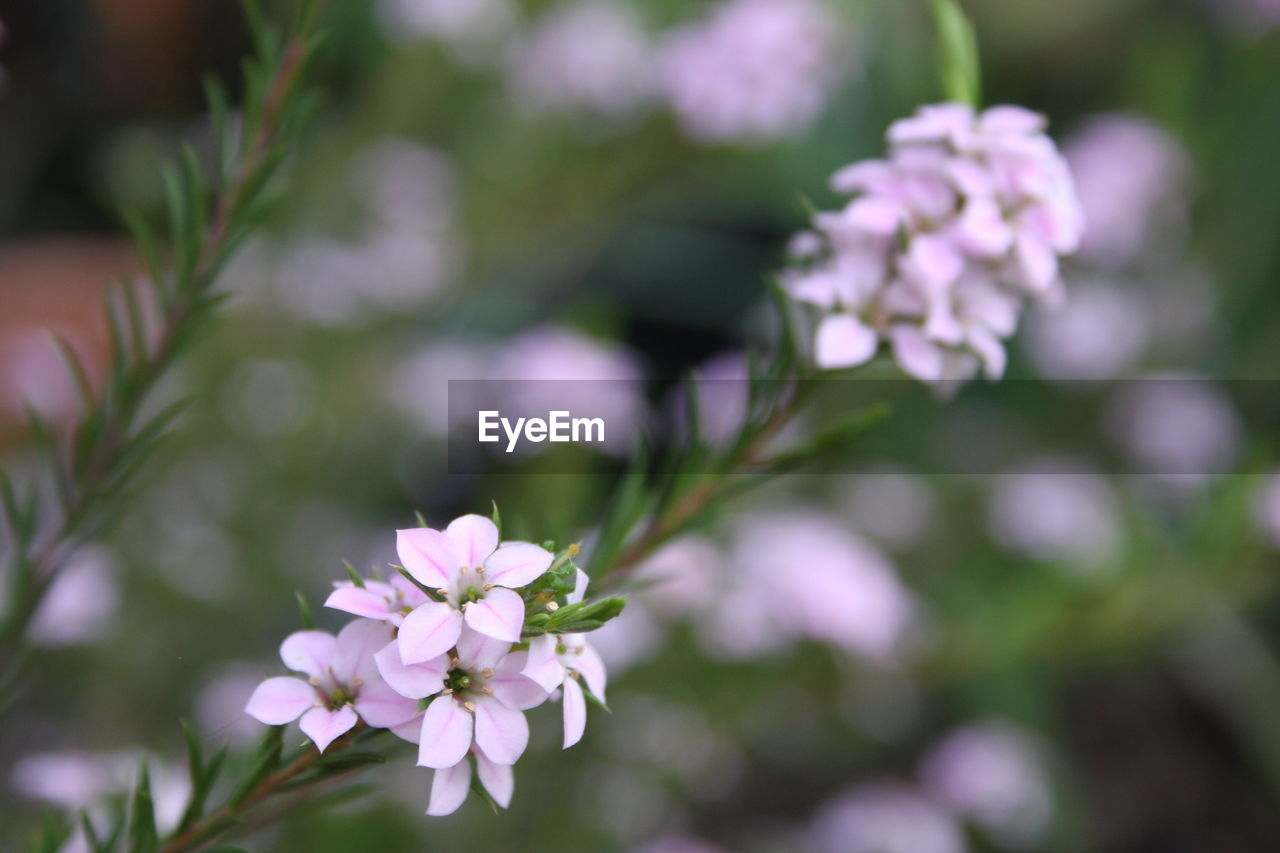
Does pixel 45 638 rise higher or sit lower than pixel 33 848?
lower

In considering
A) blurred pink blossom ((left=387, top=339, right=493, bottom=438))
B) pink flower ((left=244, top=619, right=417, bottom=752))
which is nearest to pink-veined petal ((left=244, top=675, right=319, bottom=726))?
pink flower ((left=244, top=619, right=417, bottom=752))

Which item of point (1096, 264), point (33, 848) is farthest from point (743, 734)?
point (1096, 264)

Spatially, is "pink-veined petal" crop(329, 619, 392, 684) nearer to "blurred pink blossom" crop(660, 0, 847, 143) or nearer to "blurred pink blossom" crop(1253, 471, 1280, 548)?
"blurred pink blossom" crop(1253, 471, 1280, 548)

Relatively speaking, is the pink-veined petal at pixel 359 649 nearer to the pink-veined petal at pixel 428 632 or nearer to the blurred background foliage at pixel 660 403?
the pink-veined petal at pixel 428 632

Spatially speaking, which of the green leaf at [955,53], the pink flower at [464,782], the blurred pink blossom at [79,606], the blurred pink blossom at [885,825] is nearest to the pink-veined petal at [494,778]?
the pink flower at [464,782]

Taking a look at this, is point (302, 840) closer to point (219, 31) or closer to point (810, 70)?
point (810, 70)

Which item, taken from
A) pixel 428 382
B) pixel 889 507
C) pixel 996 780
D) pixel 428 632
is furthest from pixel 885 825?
pixel 428 632

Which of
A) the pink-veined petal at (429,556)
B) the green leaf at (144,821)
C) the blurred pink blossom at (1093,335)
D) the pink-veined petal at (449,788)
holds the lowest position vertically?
the blurred pink blossom at (1093,335)
